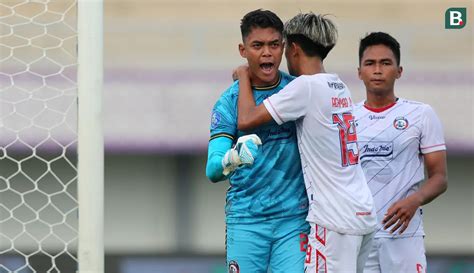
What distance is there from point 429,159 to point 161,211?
600 centimetres

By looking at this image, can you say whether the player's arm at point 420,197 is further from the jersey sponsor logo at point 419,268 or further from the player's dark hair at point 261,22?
the player's dark hair at point 261,22

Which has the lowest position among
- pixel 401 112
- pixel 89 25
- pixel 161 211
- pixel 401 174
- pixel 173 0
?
pixel 161 211

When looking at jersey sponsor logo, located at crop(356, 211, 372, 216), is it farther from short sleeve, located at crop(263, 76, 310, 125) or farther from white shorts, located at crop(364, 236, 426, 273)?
white shorts, located at crop(364, 236, 426, 273)

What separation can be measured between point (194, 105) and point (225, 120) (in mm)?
6099

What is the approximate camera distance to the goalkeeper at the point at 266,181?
375 centimetres

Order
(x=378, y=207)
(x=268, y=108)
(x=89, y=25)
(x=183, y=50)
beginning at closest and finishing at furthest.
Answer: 1. (x=268, y=108)
2. (x=89, y=25)
3. (x=378, y=207)
4. (x=183, y=50)

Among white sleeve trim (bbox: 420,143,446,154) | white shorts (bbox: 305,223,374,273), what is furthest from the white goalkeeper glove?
white sleeve trim (bbox: 420,143,446,154)

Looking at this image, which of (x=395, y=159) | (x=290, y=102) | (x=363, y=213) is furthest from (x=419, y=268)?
(x=290, y=102)

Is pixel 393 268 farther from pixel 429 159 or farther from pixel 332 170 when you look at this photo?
pixel 332 170

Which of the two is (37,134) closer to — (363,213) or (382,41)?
(382,41)

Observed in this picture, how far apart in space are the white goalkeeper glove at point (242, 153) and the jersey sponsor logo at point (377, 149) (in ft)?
3.78

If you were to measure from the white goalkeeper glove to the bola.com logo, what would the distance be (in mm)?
7226

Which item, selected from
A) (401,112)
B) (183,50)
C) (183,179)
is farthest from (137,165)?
(401,112)

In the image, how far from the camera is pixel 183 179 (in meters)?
10.3
